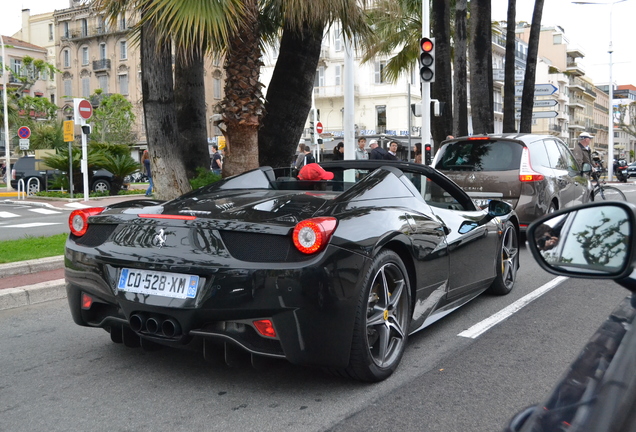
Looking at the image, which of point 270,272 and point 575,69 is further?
point 575,69

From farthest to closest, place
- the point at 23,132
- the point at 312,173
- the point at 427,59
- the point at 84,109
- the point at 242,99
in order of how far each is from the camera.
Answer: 1. the point at 23,132
2. the point at 84,109
3. the point at 427,59
4. the point at 242,99
5. the point at 312,173

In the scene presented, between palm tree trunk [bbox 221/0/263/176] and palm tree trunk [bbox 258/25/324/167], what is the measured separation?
49.1 inches

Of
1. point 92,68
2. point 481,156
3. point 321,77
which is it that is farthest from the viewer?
point 92,68

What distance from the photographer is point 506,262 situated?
20.7ft

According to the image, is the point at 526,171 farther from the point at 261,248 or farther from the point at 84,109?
the point at 84,109

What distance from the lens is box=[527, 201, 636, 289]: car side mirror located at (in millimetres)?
1567

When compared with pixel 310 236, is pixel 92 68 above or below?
above

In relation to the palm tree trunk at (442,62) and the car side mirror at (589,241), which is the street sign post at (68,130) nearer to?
the palm tree trunk at (442,62)

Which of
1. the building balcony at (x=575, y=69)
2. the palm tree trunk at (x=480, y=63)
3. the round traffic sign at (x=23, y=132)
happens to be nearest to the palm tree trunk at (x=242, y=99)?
the palm tree trunk at (x=480, y=63)

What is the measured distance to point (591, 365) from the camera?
4.67ft

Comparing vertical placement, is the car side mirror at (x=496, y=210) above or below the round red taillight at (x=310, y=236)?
below

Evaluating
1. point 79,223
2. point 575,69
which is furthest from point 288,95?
point 575,69

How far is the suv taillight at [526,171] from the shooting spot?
929 cm

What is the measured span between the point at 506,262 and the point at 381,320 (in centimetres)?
282
